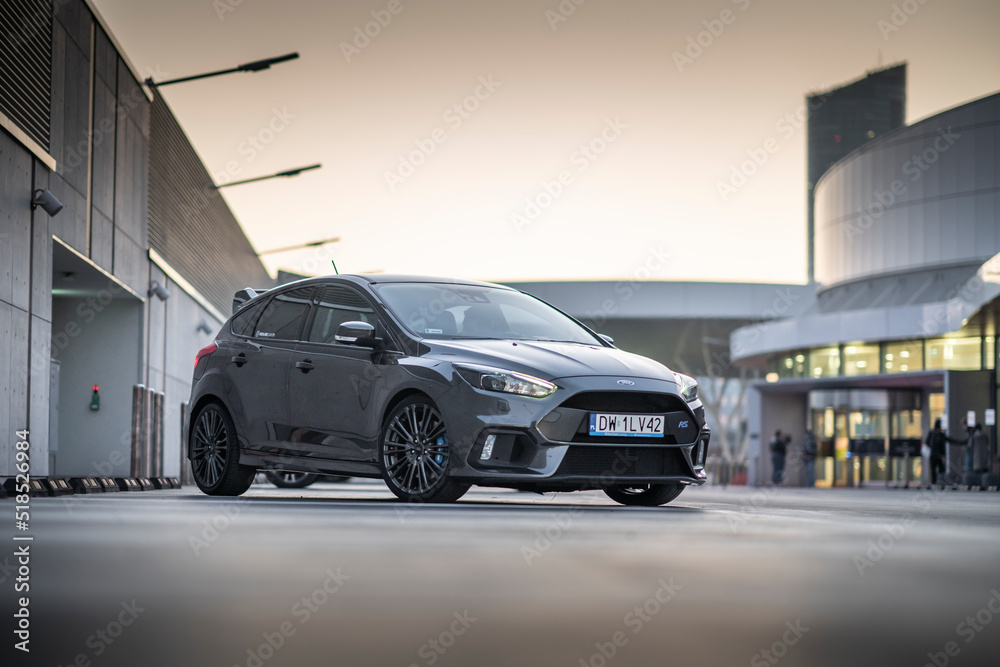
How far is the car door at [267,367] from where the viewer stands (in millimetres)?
9250

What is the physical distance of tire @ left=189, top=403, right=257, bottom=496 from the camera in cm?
961

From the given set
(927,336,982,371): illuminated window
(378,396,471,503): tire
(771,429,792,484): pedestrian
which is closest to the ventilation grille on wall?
(378,396,471,503): tire

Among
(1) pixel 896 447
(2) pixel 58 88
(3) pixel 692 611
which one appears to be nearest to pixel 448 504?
(3) pixel 692 611

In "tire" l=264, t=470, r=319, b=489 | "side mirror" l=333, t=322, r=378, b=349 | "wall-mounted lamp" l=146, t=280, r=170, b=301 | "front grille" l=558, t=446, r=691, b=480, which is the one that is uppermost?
"wall-mounted lamp" l=146, t=280, r=170, b=301

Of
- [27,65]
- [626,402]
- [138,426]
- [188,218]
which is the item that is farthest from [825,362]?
[626,402]

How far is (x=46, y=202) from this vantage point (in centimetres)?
1608

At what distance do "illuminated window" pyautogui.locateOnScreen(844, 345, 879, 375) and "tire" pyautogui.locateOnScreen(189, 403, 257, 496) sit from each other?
31847 mm

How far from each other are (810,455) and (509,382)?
3168 centimetres

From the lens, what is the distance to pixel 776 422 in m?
44.3

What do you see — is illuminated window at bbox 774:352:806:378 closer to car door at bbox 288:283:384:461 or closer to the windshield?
the windshield

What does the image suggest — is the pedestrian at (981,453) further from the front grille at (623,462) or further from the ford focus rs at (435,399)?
the front grille at (623,462)

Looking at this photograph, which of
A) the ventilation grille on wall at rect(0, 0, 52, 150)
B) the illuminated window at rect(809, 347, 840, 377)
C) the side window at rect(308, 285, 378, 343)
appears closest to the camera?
the side window at rect(308, 285, 378, 343)

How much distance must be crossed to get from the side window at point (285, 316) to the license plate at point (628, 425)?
2578 mm

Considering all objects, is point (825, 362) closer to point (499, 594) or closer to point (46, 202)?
point (46, 202)
